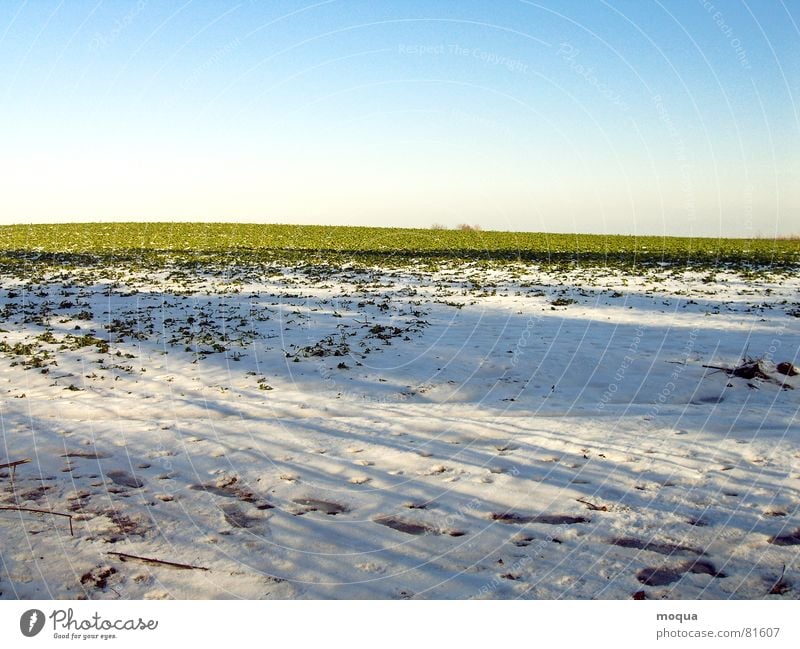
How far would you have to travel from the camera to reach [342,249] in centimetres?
4309

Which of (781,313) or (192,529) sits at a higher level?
(781,313)

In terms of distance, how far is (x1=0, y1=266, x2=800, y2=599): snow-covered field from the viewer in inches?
215

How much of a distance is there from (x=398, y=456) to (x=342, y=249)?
35433mm

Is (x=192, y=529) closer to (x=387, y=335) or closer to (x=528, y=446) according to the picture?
(x=528, y=446)

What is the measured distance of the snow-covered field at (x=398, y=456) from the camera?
17.9ft

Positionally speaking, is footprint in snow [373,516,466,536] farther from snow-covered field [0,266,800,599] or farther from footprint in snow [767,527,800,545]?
footprint in snow [767,527,800,545]

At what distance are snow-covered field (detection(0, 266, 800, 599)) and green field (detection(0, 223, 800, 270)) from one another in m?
18.3

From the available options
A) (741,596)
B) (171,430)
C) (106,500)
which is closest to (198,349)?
(171,430)

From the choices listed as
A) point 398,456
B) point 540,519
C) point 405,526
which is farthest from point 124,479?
point 540,519

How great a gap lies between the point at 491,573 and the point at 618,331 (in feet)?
43.9

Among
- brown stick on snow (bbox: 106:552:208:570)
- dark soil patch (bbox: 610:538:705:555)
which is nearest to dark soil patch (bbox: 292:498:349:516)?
brown stick on snow (bbox: 106:552:208:570)

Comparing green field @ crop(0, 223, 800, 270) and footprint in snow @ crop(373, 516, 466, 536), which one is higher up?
green field @ crop(0, 223, 800, 270)

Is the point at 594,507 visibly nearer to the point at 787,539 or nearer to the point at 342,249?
the point at 787,539
